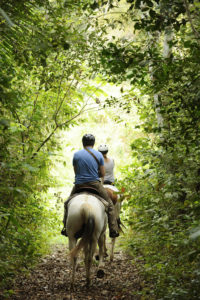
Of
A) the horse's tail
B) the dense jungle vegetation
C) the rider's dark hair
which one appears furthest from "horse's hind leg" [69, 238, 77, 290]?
A: the rider's dark hair

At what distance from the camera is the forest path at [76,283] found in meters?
4.65

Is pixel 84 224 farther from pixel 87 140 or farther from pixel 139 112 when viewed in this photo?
pixel 139 112

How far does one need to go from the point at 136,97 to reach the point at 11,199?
309 cm

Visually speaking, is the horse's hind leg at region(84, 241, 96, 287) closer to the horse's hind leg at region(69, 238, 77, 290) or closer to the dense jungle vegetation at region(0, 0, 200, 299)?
the horse's hind leg at region(69, 238, 77, 290)

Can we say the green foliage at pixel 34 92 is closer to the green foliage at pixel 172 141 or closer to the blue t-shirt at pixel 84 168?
the blue t-shirt at pixel 84 168

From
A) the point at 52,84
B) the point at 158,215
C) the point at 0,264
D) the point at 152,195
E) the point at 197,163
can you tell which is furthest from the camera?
the point at 52,84

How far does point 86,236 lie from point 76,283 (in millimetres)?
1122

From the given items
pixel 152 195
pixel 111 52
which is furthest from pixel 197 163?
pixel 111 52

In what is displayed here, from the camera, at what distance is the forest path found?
465 centimetres

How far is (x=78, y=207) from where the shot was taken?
496 cm

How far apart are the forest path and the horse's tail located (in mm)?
615

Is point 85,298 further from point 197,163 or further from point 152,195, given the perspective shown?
point 197,163

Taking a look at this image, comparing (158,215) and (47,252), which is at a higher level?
(158,215)

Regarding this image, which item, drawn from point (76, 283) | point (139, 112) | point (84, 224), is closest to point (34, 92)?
point (139, 112)
